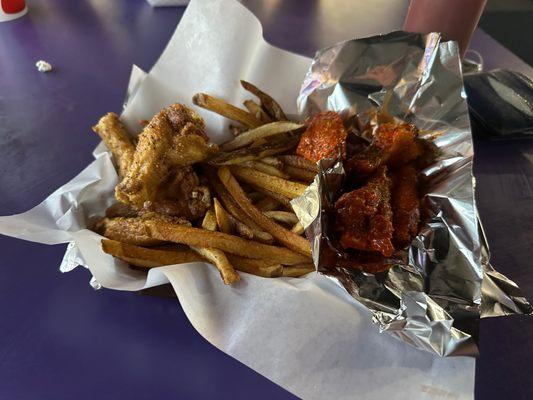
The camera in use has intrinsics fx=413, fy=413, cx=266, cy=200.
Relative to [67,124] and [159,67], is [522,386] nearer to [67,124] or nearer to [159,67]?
[159,67]

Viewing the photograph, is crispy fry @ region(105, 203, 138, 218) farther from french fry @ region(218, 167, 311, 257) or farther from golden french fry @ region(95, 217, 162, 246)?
french fry @ region(218, 167, 311, 257)

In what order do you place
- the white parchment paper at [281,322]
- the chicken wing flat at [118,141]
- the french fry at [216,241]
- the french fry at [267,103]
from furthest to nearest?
the french fry at [267,103], the chicken wing flat at [118,141], the french fry at [216,241], the white parchment paper at [281,322]

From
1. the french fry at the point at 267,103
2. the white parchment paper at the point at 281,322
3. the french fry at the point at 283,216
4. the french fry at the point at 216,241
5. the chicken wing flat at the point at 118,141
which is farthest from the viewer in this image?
the french fry at the point at 267,103

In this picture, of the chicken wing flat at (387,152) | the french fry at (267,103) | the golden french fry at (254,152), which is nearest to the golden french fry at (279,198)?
the golden french fry at (254,152)

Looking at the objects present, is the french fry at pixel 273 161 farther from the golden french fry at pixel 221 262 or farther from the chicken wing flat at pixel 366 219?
the golden french fry at pixel 221 262

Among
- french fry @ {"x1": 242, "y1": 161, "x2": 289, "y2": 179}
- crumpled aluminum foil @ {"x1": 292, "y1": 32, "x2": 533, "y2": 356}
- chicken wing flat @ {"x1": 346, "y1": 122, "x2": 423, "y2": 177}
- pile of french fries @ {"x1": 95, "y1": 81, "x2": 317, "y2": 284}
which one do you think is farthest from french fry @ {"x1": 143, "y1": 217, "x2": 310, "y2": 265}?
chicken wing flat @ {"x1": 346, "y1": 122, "x2": 423, "y2": 177}

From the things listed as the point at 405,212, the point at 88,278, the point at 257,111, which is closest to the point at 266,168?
the point at 257,111

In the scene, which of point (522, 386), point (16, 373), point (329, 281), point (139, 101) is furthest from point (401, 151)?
point (16, 373)
